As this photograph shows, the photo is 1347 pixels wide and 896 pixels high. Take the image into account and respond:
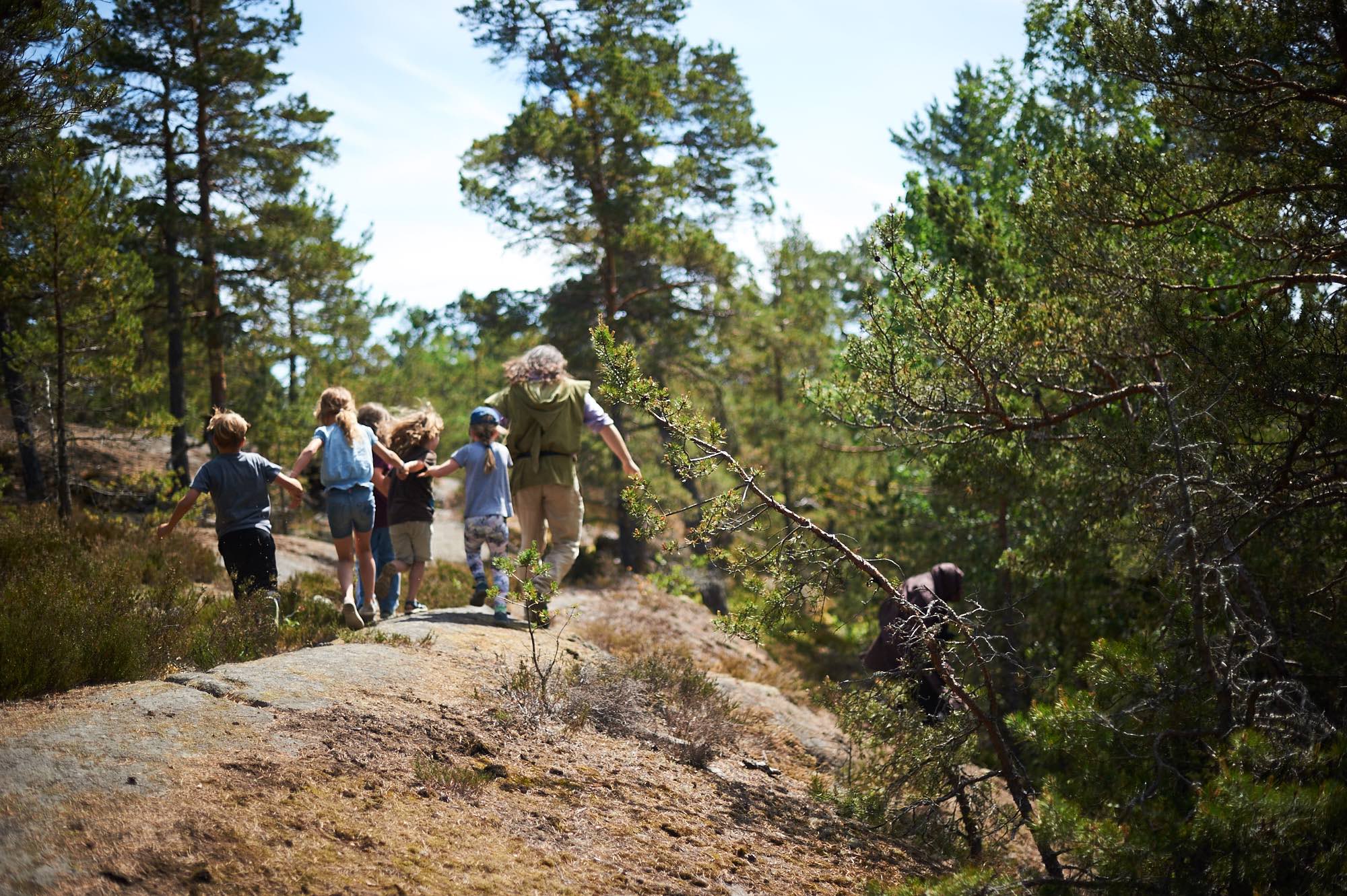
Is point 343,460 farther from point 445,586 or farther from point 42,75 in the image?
point 445,586

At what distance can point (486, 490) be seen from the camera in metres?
8.10

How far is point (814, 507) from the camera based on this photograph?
70.9ft

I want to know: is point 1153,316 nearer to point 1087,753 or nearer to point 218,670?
point 1087,753

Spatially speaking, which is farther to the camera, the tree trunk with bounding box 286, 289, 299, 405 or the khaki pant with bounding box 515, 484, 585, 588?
the tree trunk with bounding box 286, 289, 299, 405

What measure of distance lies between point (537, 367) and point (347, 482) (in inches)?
68.1

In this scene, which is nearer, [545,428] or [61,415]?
[545,428]

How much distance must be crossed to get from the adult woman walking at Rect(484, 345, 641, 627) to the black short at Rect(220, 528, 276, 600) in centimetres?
194

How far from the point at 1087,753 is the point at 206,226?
601 inches

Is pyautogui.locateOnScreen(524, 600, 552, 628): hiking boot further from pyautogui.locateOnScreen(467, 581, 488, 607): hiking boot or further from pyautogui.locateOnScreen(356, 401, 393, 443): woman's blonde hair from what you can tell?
pyautogui.locateOnScreen(356, 401, 393, 443): woman's blonde hair

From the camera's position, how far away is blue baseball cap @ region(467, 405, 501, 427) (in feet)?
26.4

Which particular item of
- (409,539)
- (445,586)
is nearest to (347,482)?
(409,539)

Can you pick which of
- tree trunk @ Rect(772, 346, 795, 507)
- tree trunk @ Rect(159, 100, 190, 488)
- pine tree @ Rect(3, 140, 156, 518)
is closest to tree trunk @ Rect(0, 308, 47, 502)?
pine tree @ Rect(3, 140, 156, 518)

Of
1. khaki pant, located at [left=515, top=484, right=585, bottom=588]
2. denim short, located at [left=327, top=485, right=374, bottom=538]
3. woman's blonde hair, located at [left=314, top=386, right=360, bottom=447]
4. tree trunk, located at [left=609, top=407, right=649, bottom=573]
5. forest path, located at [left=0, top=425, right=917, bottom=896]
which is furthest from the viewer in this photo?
tree trunk, located at [left=609, top=407, right=649, bottom=573]

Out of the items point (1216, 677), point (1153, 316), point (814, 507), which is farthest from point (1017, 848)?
point (814, 507)
